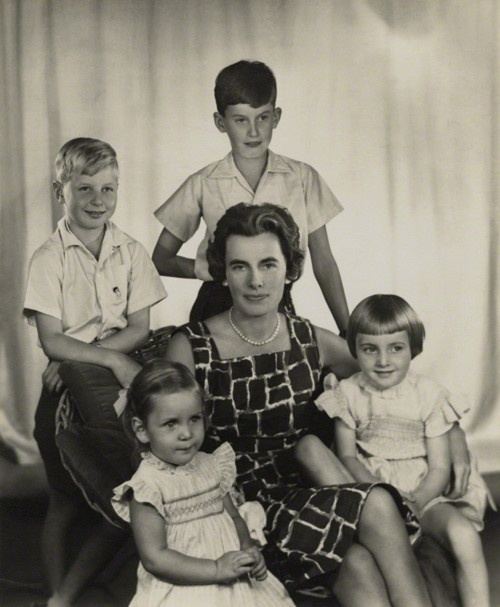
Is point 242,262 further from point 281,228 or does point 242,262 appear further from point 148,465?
point 148,465

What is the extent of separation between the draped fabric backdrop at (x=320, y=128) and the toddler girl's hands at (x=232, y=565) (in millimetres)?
1437

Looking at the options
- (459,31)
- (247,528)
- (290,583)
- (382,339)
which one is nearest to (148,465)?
(247,528)

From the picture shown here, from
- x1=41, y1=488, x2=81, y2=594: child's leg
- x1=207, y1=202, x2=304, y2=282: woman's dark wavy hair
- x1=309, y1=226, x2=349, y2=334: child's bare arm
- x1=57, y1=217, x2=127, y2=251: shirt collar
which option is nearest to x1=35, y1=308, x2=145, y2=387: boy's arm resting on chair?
x1=57, y1=217, x2=127, y2=251: shirt collar

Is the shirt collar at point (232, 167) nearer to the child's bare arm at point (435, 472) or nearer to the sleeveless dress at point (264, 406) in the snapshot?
the sleeveless dress at point (264, 406)

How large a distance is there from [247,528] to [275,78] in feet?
5.52

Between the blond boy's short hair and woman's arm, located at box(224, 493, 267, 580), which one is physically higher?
the blond boy's short hair

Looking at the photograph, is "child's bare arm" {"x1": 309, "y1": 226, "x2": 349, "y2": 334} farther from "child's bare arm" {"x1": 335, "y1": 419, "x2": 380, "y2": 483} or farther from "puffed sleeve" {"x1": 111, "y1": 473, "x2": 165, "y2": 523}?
"puffed sleeve" {"x1": 111, "y1": 473, "x2": 165, "y2": 523}

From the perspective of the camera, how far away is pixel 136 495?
2.35 m

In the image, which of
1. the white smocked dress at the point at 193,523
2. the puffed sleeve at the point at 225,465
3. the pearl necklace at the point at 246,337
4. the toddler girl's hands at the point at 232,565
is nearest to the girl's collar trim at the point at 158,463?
the white smocked dress at the point at 193,523

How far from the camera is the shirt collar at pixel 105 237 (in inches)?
119

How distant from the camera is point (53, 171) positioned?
3602mm

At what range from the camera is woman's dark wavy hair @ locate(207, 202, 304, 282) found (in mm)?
2688

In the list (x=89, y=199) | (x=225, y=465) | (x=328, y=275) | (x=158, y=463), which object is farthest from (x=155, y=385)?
(x=328, y=275)

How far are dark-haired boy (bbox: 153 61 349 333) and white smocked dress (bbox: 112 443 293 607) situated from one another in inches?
32.6
